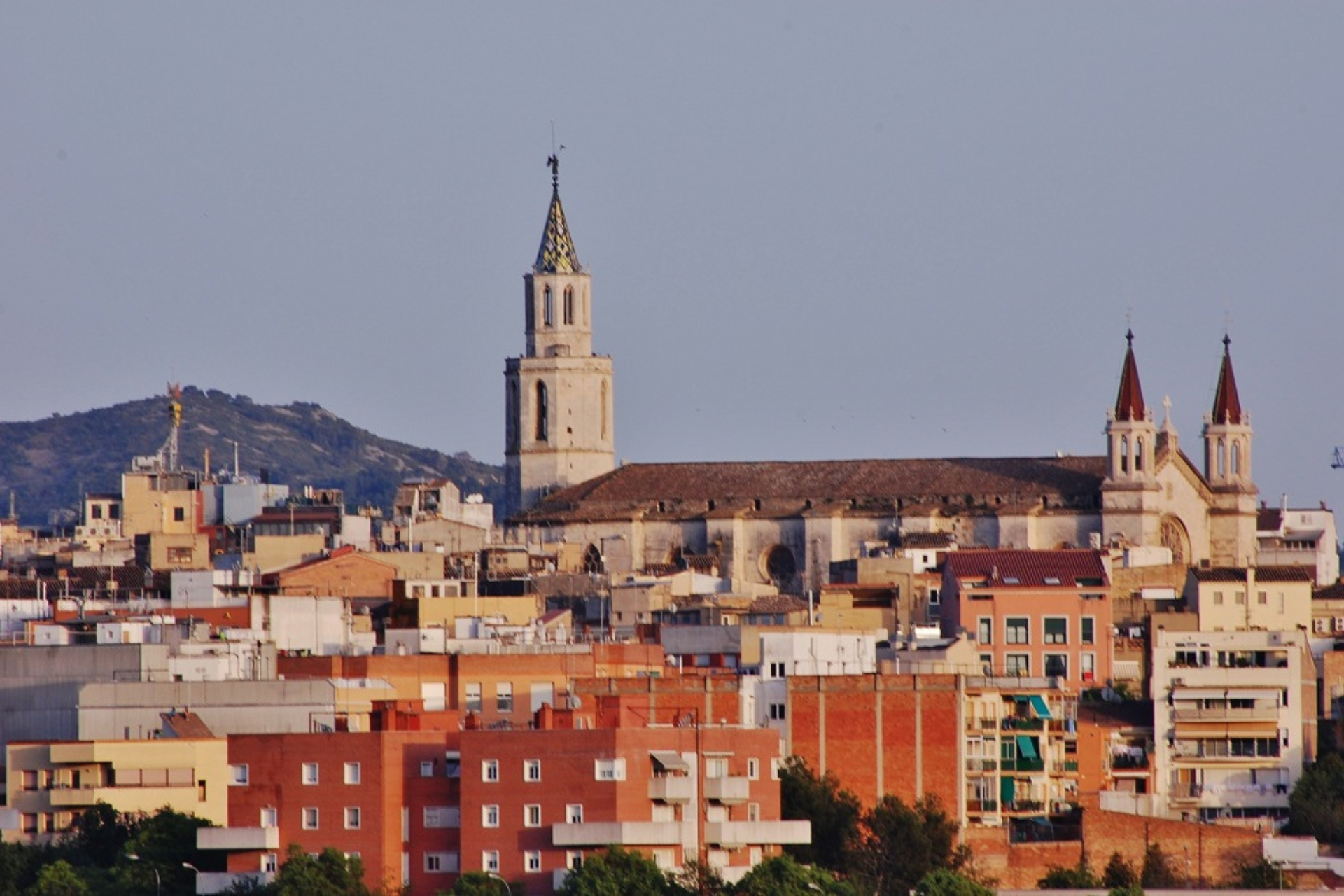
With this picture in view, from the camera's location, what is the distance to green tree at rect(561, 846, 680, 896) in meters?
57.8

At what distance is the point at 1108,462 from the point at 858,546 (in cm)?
726

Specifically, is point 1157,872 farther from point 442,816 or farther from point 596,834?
point 442,816

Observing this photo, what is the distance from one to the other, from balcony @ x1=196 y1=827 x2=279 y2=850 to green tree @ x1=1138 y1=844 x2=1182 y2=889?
15772mm

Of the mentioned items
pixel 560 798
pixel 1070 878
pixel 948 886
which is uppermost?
pixel 560 798

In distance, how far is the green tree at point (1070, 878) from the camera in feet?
221

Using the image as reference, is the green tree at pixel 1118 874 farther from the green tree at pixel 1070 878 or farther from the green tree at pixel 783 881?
the green tree at pixel 783 881

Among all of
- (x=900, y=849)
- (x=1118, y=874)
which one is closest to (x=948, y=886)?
(x=900, y=849)

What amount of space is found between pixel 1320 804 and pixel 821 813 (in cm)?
1340

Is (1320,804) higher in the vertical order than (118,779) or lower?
lower

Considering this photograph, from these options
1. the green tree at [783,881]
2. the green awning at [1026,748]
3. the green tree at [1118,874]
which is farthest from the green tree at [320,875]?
the green awning at [1026,748]

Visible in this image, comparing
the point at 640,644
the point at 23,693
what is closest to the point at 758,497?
the point at 640,644

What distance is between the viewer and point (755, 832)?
62.5 meters

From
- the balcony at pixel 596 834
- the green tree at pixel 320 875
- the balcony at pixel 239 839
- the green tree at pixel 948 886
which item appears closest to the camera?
the green tree at pixel 320 875

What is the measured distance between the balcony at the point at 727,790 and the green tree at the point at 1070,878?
23.8 ft
